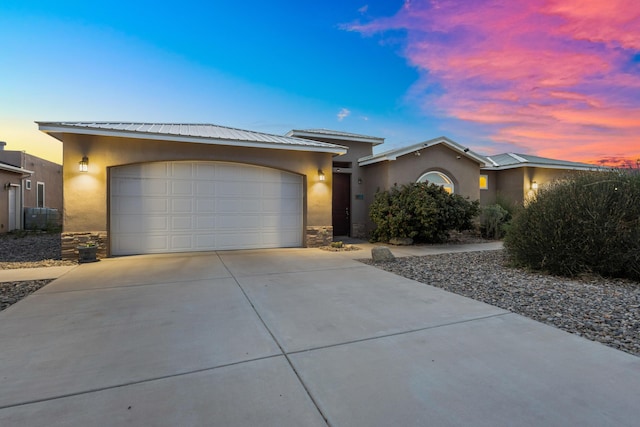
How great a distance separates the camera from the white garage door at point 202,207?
321 inches

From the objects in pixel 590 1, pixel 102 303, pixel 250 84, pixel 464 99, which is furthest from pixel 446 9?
pixel 102 303

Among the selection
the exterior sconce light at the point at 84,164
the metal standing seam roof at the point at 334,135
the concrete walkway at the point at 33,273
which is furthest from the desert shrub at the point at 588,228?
the exterior sconce light at the point at 84,164

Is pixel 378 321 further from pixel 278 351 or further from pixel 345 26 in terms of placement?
pixel 345 26

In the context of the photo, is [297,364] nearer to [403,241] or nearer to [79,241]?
[79,241]

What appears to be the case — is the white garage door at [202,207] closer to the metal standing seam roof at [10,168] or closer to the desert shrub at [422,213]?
the desert shrub at [422,213]

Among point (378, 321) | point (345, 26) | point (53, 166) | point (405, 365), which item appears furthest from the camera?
point (53, 166)

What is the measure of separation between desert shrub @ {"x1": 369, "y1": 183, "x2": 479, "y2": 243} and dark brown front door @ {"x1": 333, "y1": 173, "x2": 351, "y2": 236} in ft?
6.44

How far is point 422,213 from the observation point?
32.6 feet

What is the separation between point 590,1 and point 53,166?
2651 centimetres

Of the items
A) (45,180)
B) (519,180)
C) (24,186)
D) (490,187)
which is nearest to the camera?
(519,180)

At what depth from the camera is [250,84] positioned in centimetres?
1274

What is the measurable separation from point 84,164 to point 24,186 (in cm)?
1208

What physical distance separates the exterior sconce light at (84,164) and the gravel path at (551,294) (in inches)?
283

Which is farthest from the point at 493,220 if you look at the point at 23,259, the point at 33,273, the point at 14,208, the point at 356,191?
the point at 14,208
